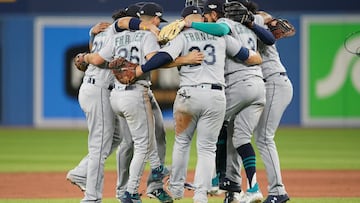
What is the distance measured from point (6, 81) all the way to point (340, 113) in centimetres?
711

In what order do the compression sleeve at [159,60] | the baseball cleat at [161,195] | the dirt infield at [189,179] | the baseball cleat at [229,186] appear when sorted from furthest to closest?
the dirt infield at [189,179] < the baseball cleat at [229,186] < the baseball cleat at [161,195] < the compression sleeve at [159,60]

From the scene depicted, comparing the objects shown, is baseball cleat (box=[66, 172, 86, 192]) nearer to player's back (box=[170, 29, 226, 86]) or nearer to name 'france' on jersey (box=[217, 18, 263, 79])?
player's back (box=[170, 29, 226, 86])

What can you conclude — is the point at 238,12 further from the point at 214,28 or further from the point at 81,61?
the point at 81,61

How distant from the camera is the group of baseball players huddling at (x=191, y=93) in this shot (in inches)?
313

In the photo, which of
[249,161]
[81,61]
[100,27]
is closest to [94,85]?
[81,61]

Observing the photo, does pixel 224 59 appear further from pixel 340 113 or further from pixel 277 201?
pixel 340 113

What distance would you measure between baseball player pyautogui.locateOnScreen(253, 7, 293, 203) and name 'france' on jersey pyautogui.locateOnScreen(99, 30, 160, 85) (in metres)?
1.10

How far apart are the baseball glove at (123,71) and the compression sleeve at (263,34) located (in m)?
1.12

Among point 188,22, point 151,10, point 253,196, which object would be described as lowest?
point 253,196

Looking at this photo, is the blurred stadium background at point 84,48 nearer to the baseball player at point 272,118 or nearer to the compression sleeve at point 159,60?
the baseball player at point 272,118

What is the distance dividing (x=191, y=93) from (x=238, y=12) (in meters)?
0.85

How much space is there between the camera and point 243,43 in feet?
27.1

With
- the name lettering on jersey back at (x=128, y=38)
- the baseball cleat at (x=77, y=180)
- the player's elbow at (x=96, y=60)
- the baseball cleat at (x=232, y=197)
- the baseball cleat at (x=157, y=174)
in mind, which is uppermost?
the name lettering on jersey back at (x=128, y=38)

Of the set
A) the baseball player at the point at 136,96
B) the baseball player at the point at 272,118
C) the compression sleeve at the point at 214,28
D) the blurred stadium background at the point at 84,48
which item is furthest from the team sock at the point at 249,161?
the blurred stadium background at the point at 84,48
